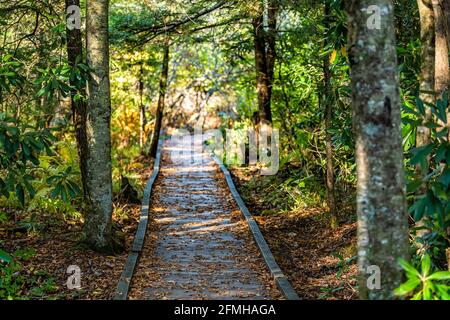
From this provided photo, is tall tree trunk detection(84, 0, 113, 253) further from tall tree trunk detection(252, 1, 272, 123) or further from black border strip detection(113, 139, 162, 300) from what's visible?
tall tree trunk detection(252, 1, 272, 123)

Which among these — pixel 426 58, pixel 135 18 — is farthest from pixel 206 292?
pixel 135 18

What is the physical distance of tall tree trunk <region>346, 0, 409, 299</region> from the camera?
4.55m

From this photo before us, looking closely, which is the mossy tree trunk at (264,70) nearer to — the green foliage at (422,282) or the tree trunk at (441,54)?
the tree trunk at (441,54)

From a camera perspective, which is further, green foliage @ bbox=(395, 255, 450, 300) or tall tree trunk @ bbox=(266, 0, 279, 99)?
tall tree trunk @ bbox=(266, 0, 279, 99)

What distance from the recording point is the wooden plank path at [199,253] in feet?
24.2

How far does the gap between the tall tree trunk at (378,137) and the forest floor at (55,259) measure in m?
3.62

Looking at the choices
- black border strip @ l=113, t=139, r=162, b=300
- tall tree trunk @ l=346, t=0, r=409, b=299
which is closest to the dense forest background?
tall tree trunk @ l=346, t=0, r=409, b=299

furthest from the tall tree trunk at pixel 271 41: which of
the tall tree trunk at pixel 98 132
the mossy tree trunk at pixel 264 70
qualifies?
the tall tree trunk at pixel 98 132

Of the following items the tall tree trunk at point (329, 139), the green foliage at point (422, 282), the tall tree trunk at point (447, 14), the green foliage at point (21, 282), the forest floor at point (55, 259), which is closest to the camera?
the green foliage at point (422, 282)

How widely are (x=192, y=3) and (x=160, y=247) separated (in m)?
6.32

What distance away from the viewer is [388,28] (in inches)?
181

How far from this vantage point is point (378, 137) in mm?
4555

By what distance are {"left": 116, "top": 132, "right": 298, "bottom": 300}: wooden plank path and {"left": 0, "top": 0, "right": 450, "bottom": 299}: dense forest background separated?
0.39 m

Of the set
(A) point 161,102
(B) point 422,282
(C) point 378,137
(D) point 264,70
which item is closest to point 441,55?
(C) point 378,137
